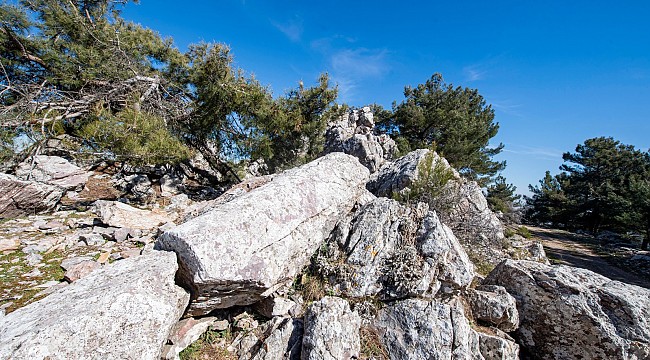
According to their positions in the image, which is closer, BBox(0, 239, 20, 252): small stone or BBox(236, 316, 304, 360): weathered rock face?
BBox(236, 316, 304, 360): weathered rock face

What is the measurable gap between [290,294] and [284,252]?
94cm

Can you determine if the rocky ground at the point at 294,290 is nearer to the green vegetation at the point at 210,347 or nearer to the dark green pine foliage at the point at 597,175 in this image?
the green vegetation at the point at 210,347

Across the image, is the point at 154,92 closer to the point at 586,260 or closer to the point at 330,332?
the point at 330,332

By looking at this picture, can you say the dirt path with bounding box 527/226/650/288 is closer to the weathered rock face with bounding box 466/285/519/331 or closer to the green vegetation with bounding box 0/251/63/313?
the weathered rock face with bounding box 466/285/519/331

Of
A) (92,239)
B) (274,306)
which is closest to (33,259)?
(92,239)

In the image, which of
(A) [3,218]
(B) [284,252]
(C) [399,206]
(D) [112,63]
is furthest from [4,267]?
(D) [112,63]

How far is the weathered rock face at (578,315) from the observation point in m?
4.20

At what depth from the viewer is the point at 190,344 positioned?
3.70m

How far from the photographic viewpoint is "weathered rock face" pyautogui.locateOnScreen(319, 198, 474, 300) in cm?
457

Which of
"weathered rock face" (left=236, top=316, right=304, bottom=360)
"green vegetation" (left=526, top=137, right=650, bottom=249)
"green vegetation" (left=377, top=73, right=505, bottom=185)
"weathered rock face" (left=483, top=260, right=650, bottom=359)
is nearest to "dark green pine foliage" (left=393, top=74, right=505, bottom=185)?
"green vegetation" (left=377, top=73, right=505, bottom=185)

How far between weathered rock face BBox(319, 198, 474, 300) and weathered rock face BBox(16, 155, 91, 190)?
9951mm

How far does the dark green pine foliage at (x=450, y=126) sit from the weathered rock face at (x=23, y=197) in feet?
65.4

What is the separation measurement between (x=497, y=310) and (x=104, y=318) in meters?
6.21

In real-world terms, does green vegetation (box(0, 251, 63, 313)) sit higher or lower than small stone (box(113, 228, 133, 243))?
lower
